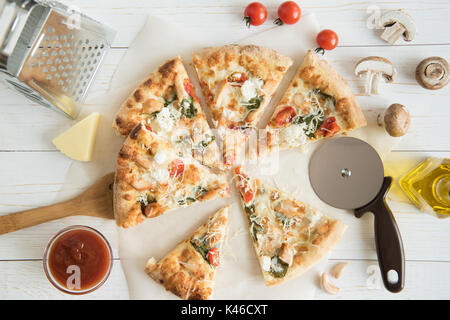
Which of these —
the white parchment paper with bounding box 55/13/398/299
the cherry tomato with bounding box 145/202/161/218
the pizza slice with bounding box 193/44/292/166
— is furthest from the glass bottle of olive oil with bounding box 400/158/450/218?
the cherry tomato with bounding box 145/202/161/218

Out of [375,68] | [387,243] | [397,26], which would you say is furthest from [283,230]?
[397,26]

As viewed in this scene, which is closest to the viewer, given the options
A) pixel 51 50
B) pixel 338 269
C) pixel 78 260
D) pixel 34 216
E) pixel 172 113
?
pixel 51 50

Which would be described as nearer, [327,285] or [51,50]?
[51,50]

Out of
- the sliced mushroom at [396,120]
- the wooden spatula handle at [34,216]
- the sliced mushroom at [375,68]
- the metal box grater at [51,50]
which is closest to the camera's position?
the metal box grater at [51,50]

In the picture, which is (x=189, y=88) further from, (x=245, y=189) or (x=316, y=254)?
(x=316, y=254)

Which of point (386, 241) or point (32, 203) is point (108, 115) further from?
point (386, 241)

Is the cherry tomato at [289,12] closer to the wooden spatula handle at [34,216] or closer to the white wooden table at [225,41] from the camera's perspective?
the white wooden table at [225,41]

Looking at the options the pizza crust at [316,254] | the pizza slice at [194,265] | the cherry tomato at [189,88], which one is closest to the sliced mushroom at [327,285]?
the pizza crust at [316,254]

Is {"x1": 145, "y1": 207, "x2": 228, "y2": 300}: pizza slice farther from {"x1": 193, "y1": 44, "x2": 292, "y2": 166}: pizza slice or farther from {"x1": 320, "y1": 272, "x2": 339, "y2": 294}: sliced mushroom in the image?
{"x1": 320, "y1": 272, "x2": 339, "y2": 294}: sliced mushroom
